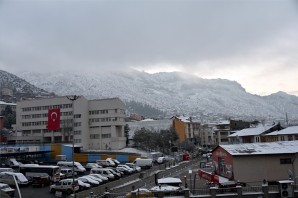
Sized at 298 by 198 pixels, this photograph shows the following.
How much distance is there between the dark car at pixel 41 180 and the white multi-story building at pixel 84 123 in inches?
1512

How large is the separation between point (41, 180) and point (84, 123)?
4112 cm

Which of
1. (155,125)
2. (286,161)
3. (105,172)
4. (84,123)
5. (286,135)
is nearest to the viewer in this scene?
(286,161)

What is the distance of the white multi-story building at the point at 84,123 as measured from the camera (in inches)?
3081

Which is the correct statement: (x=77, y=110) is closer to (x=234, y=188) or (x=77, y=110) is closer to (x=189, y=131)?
(x=189, y=131)

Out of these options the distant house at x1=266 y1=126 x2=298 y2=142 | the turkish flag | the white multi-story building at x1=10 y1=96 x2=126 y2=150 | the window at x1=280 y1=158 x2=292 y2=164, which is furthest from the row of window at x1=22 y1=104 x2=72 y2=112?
the window at x1=280 y1=158 x2=292 y2=164

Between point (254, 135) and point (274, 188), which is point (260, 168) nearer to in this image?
point (274, 188)

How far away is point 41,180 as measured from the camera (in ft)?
126

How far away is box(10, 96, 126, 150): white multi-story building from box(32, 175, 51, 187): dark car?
38415mm

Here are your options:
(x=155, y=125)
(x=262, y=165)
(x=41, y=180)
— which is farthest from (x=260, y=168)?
(x=155, y=125)

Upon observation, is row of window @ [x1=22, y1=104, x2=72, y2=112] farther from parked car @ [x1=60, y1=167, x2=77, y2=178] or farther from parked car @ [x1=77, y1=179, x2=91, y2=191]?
parked car @ [x1=77, y1=179, x2=91, y2=191]

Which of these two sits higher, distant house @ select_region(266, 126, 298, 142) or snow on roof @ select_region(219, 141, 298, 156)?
distant house @ select_region(266, 126, 298, 142)

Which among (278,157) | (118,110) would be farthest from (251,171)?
(118,110)

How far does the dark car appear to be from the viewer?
1500 inches

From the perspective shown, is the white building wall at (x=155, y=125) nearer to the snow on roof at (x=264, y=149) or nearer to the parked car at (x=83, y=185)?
the parked car at (x=83, y=185)
